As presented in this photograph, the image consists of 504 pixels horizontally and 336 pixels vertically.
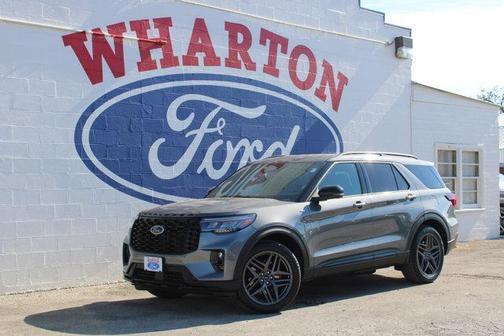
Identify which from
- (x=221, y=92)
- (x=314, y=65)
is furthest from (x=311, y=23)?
(x=221, y=92)

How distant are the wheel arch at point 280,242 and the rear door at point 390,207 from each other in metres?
1.23

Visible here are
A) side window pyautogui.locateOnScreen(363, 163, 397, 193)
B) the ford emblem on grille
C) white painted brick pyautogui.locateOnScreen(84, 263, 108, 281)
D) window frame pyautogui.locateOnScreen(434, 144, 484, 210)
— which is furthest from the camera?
window frame pyautogui.locateOnScreen(434, 144, 484, 210)

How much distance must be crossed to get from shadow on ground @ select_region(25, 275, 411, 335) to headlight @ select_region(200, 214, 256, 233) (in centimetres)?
96

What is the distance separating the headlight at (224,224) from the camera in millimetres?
7250

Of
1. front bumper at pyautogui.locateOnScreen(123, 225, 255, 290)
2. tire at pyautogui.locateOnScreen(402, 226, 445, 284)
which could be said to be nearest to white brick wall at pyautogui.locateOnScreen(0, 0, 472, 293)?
front bumper at pyautogui.locateOnScreen(123, 225, 255, 290)

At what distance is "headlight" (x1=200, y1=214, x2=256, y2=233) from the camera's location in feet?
23.8

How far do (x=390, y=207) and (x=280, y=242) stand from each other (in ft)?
6.56

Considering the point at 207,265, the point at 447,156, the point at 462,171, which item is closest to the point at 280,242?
the point at 207,265

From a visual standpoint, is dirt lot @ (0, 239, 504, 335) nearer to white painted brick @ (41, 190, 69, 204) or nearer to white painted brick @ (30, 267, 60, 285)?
white painted brick @ (30, 267, 60, 285)

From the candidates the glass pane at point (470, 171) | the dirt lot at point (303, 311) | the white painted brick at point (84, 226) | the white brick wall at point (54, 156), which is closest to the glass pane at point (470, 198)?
the glass pane at point (470, 171)

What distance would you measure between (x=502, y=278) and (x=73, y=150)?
21.3 ft

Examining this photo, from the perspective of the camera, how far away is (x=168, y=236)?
24.4 ft

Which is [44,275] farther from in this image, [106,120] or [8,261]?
[106,120]

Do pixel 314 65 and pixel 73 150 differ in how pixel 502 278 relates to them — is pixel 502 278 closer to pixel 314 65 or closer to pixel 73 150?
pixel 314 65
